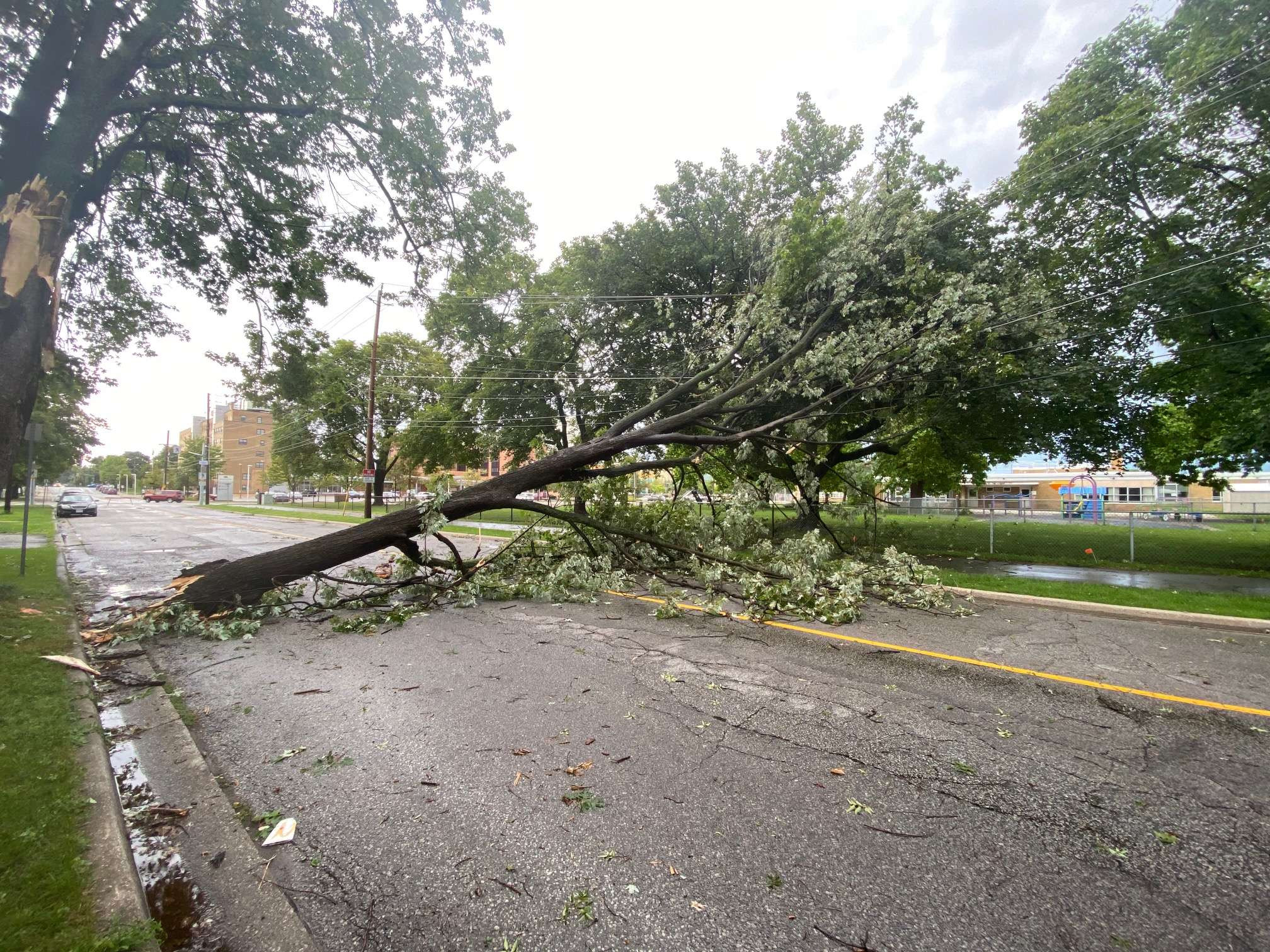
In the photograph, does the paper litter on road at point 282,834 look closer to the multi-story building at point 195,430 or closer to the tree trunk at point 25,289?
the tree trunk at point 25,289

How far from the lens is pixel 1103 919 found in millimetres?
1984

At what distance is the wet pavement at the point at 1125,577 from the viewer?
9203 mm

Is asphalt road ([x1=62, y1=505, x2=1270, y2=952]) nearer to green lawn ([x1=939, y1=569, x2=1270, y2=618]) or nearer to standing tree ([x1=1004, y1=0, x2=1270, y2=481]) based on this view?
green lawn ([x1=939, y1=569, x2=1270, y2=618])

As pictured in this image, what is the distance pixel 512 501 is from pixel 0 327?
561 centimetres

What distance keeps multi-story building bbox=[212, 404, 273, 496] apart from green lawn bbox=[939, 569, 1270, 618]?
285 ft

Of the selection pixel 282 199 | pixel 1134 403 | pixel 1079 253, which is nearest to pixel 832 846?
pixel 282 199

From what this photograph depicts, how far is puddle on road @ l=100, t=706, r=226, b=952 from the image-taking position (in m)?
1.92


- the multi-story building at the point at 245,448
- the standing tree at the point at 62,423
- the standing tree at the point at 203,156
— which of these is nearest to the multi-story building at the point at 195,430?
the multi-story building at the point at 245,448

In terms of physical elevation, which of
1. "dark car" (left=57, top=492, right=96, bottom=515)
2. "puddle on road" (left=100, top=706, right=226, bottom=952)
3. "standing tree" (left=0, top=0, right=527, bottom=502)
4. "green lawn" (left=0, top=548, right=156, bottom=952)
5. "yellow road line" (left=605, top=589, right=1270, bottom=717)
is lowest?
"puddle on road" (left=100, top=706, right=226, bottom=952)

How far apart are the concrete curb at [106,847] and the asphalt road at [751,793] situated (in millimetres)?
468

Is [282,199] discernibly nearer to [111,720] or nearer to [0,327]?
[0,327]

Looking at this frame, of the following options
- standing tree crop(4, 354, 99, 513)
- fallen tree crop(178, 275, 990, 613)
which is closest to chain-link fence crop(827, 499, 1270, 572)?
fallen tree crop(178, 275, 990, 613)

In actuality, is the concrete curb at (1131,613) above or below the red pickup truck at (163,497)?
below

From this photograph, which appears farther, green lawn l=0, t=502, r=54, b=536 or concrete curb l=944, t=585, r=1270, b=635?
green lawn l=0, t=502, r=54, b=536
